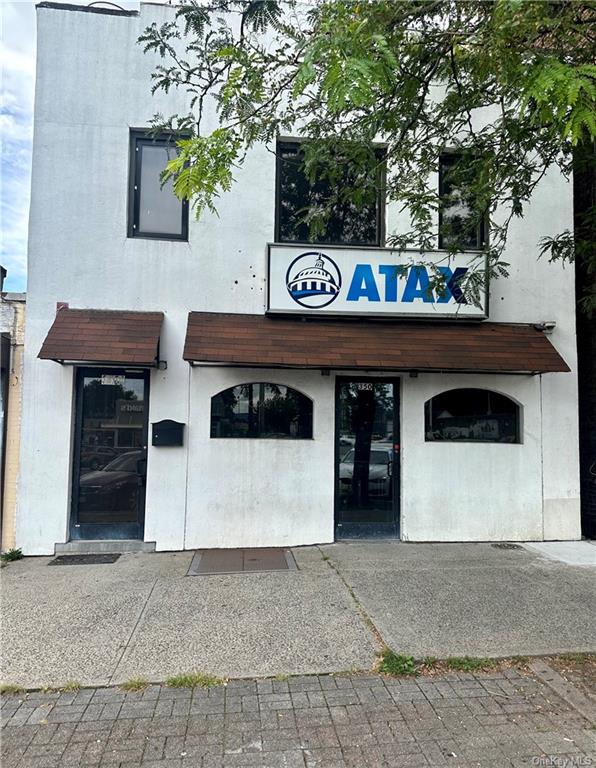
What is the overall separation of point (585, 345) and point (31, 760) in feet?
25.6

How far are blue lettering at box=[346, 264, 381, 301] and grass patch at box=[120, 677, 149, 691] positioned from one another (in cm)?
484

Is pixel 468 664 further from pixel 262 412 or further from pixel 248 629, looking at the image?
pixel 262 412

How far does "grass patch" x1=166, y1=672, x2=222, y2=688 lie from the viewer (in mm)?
3363

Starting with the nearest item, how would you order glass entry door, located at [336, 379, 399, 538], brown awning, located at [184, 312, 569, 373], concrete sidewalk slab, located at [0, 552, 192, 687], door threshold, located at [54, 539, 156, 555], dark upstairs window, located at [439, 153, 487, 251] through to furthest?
concrete sidewalk slab, located at [0, 552, 192, 687], dark upstairs window, located at [439, 153, 487, 251], brown awning, located at [184, 312, 569, 373], door threshold, located at [54, 539, 156, 555], glass entry door, located at [336, 379, 399, 538]

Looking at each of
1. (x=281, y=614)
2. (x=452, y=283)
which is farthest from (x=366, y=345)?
(x=281, y=614)

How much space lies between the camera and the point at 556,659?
3.69 m

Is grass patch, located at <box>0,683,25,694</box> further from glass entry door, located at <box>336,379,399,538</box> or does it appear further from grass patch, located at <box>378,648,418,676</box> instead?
glass entry door, located at <box>336,379,399,538</box>

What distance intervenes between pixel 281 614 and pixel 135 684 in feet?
4.68

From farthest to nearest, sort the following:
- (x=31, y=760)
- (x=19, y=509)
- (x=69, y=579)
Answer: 1. (x=19, y=509)
2. (x=69, y=579)
3. (x=31, y=760)

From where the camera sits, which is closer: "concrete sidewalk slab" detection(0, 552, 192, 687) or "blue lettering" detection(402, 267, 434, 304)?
"concrete sidewalk slab" detection(0, 552, 192, 687)

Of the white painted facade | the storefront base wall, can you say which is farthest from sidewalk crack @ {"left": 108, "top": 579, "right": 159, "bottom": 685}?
the white painted facade

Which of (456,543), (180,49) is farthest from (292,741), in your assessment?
(180,49)

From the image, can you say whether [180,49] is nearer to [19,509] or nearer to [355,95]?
[355,95]

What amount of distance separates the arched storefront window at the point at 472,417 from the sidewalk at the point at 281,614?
5.48 ft
